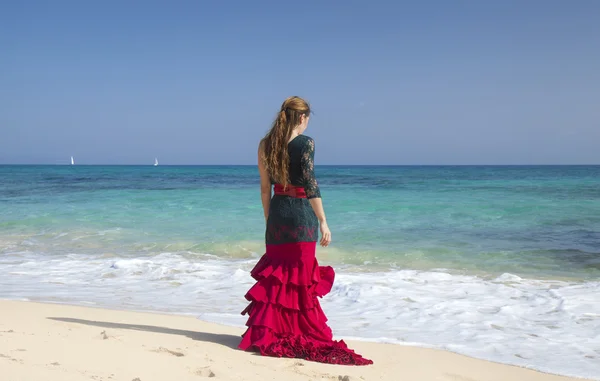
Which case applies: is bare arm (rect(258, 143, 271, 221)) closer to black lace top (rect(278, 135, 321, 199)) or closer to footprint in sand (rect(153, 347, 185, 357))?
black lace top (rect(278, 135, 321, 199))

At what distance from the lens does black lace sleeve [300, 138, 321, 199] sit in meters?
3.73

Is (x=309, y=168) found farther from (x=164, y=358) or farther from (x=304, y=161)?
(x=164, y=358)

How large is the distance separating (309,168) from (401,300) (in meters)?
2.77

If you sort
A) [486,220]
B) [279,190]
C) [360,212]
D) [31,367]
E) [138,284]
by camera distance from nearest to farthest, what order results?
1. [31,367]
2. [279,190]
3. [138,284]
4. [486,220]
5. [360,212]

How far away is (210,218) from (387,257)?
22.9ft

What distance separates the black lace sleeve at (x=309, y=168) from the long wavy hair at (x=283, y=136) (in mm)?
121

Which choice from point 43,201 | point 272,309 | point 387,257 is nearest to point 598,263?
point 387,257

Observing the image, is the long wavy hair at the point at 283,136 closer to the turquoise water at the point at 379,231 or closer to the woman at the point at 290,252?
the woman at the point at 290,252

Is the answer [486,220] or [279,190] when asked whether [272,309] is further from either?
[486,220]

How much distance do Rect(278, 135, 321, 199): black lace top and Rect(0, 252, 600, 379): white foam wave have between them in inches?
60.4

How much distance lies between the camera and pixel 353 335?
4605mm

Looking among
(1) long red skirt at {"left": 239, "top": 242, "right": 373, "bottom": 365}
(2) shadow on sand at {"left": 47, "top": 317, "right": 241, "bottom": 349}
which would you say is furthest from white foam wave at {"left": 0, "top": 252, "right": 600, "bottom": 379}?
(1) long red skirt at {"left": 239, "top": 242, "right": 373, "bottom": 365}

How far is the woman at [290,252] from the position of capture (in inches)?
148

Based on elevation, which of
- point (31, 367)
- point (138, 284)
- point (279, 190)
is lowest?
point (138, 284)
